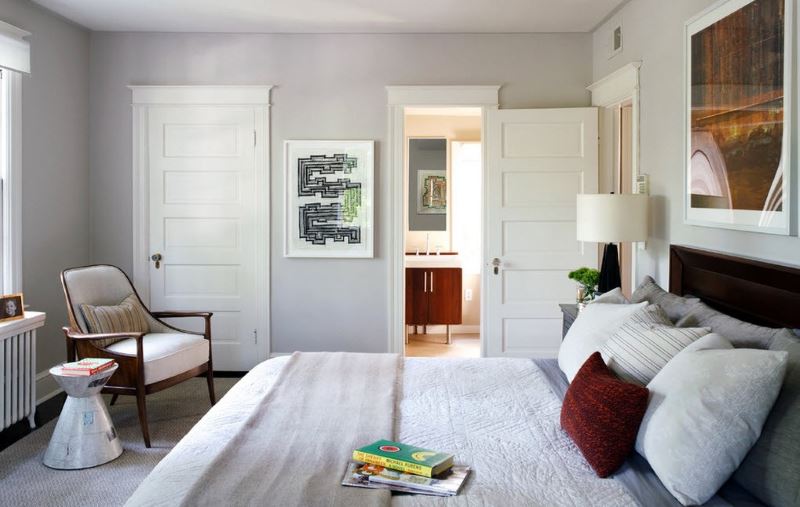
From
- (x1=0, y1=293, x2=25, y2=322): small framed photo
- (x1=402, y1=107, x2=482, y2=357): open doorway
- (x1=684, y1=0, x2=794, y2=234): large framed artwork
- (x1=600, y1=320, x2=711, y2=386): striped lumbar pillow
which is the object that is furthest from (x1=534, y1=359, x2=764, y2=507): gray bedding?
(x1=402, y1=107, x2=482, y2=357): open doorway

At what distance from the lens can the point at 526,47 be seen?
5125mm

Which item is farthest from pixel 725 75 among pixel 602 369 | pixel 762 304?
pixel 602 369

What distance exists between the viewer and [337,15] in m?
4.63

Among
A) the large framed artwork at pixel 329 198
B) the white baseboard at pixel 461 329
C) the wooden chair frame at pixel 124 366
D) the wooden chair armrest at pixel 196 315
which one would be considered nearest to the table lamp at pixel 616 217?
the large framed artwork at pixel 329 198

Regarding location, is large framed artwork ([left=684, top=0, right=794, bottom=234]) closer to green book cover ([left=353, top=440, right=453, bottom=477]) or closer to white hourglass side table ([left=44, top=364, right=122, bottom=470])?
green book cover ([left=353, top=440, right=453, bottom=477])

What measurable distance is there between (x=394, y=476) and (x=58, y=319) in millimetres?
3694

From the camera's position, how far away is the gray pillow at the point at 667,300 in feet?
8.86

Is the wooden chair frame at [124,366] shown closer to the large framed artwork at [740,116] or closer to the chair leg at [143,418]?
the chair leg at [143,418]

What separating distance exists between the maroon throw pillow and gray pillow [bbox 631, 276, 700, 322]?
77 centimetres

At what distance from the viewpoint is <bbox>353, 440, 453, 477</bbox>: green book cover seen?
6.07 ft

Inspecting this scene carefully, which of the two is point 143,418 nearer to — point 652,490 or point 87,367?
point 87,367

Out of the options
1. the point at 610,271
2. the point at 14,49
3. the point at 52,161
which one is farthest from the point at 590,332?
the point at 52,161

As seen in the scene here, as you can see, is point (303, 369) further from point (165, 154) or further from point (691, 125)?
point (165, 154)

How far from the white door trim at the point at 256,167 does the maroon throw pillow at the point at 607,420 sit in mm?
3488
